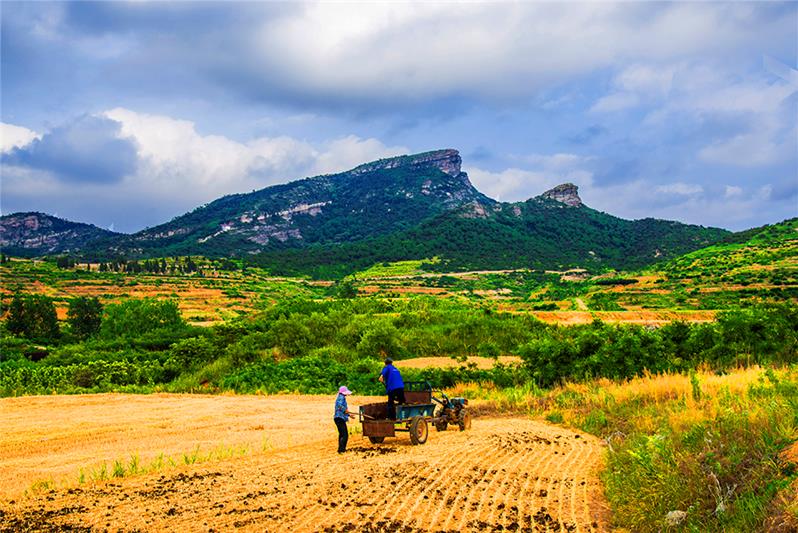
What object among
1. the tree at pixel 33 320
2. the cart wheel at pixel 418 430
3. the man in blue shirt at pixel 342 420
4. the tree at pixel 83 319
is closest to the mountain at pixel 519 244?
the tree at pixel 83 319

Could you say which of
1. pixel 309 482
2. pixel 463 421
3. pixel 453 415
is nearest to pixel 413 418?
pixel 453 415

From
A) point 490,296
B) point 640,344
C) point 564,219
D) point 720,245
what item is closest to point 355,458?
point 640,344

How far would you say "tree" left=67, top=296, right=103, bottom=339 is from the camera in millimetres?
57850

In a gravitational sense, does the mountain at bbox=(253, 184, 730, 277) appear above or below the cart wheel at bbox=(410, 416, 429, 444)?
above

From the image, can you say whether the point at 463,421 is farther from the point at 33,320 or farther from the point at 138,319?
the point at 33,320

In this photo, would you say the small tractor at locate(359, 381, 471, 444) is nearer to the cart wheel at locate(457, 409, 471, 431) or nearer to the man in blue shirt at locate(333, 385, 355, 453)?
the cart wheel at locate(457, 409, 471, 431)

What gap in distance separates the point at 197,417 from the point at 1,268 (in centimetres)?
9949

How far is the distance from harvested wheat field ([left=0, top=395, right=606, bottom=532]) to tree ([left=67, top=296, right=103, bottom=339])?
45.0 m

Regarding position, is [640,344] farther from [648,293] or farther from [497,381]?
[648,293]

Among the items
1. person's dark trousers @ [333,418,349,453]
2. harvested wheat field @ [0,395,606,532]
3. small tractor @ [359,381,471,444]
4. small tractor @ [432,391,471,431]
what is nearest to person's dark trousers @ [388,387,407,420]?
small tractor @ [359,381,471,444]

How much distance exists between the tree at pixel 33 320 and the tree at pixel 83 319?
1638 millimetres

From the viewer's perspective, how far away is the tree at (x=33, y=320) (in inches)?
2181

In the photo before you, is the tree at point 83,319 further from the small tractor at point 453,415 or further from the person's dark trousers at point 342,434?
the person's dark trousers at point 342,434

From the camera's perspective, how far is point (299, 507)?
8.26 m
